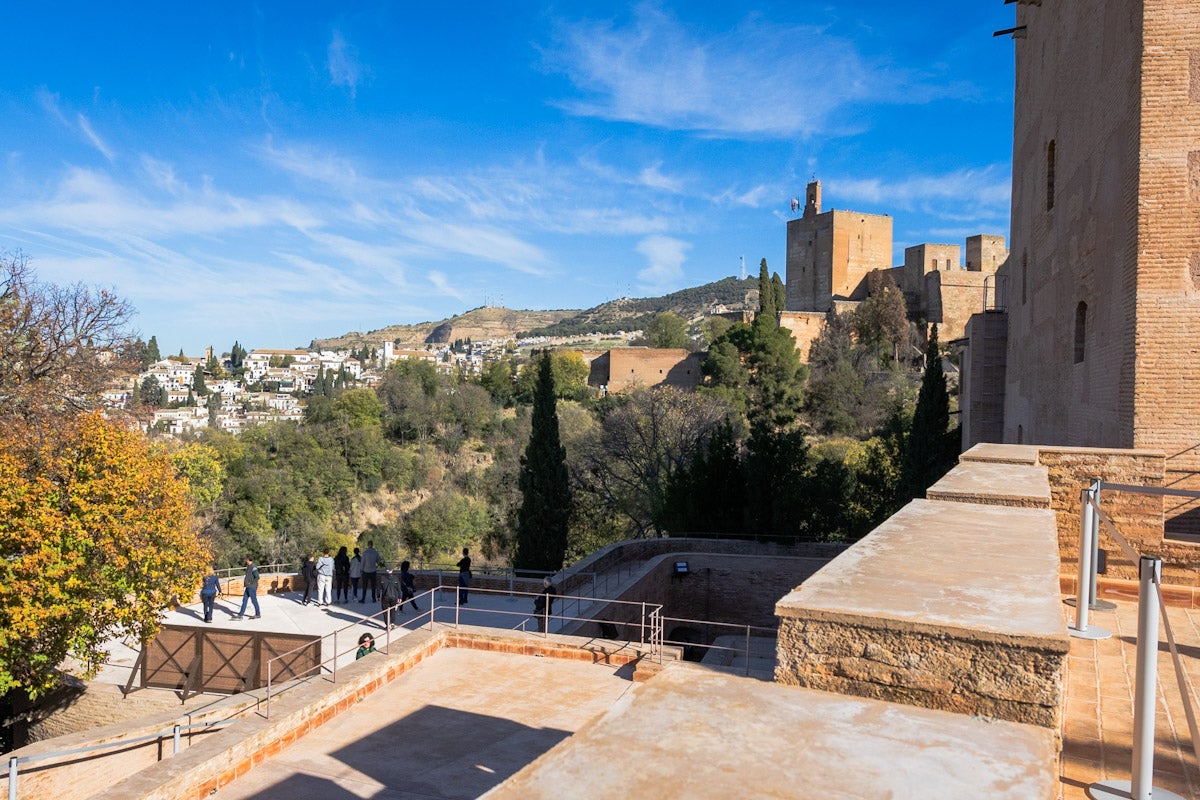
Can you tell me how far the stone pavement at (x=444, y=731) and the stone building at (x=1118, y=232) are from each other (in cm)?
574

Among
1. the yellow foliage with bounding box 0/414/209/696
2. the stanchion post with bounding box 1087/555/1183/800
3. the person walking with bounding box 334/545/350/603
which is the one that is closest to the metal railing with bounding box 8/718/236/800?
the yellow foliage with bounding box 0/414/209/696

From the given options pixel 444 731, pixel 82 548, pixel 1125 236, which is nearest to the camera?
pixel 444 731

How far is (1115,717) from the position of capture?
338cm

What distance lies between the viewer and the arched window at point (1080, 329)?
36.0 ft

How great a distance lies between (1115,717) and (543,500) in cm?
1938

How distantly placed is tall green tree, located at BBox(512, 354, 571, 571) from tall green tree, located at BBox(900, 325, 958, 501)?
880cm

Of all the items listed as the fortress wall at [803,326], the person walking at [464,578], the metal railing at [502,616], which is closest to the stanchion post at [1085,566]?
the metal railing at [502,616]

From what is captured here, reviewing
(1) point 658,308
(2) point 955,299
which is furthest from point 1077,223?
(1) point 658,308

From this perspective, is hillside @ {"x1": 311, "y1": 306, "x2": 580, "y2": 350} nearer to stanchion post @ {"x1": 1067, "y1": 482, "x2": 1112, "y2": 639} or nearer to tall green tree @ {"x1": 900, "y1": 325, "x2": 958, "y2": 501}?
tall green tree @ {"x1": 900, "y1": 325, "x2": 958, "y2": 501}

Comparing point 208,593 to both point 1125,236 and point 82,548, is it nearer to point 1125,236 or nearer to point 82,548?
point 82,548

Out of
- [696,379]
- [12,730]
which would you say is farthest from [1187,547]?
[696,379]

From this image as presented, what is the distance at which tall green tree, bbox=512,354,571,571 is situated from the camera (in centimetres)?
2212

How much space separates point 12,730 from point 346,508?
27.7 meters

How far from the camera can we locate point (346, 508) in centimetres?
3962
